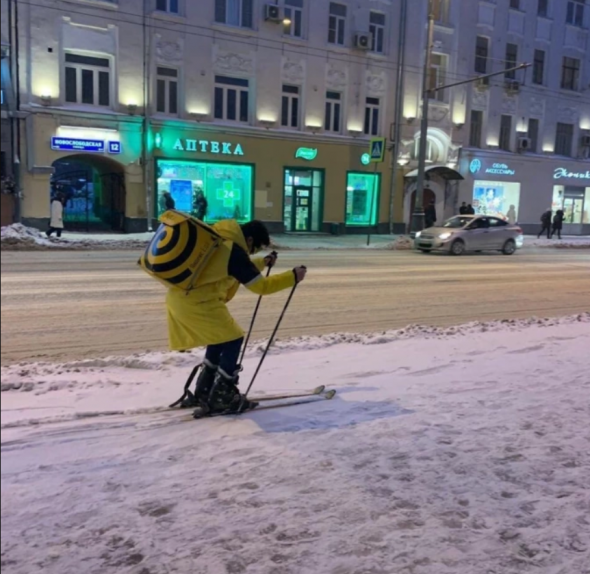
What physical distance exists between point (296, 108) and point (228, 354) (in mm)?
22437

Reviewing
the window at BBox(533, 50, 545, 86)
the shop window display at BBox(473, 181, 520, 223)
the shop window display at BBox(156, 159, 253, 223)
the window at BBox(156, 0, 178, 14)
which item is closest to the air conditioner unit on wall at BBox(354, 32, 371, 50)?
the shop window display at BBox(156, 159, 253, 223)

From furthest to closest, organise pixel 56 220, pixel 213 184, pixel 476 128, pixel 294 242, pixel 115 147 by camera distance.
Answer: pixel 476 128
pixel 213 184
pixel 294 242
pixel 115 147
pixel 56 220

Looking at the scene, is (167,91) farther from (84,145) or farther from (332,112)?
(332,112)

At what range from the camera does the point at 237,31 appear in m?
23.2

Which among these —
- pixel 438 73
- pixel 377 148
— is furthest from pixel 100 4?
pixel 438 73

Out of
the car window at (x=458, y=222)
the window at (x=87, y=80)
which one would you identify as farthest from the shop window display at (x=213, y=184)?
the car window at (x=458, y=222)

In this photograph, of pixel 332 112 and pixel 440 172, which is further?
pixel 440 172

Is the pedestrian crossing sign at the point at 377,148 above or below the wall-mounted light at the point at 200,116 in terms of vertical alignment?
below

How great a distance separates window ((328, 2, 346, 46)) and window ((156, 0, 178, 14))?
6.39 meters

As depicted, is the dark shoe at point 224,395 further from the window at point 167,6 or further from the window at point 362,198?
the window at point 362,198

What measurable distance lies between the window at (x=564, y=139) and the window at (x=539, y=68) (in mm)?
2702

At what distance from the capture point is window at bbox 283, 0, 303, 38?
23.9 meters

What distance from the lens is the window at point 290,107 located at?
81.8ft

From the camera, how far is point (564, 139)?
110 ft
